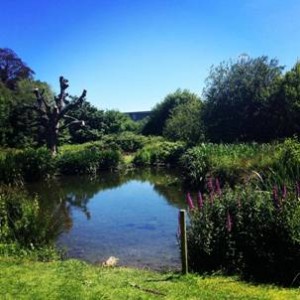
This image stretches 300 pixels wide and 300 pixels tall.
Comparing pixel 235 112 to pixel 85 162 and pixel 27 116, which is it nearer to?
pixel 85 162

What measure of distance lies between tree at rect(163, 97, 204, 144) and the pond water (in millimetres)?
7225

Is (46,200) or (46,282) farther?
(46,200)

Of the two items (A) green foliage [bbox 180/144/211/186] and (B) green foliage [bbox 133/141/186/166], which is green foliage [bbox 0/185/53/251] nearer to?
(A) green foliage [bbox 180/144/211/186]

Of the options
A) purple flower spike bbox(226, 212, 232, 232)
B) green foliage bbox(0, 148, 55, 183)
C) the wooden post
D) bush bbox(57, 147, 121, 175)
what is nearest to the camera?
the wooden post

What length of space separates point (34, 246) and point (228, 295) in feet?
16.5

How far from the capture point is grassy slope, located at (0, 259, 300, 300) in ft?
20.4

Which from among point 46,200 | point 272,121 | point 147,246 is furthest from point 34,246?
point 272,121

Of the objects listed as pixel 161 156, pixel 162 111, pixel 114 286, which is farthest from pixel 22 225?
pixel 162 111

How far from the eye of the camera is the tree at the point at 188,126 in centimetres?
3453

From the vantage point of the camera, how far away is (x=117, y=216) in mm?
15750

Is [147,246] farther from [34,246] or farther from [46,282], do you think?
→ [46,282]

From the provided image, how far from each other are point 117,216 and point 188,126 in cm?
2162

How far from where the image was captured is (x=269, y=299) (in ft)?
19.5

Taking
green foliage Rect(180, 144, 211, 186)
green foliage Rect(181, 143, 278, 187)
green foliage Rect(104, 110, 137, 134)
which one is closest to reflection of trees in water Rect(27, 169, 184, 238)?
green foliage Rect(180, 144, 211, 186)
